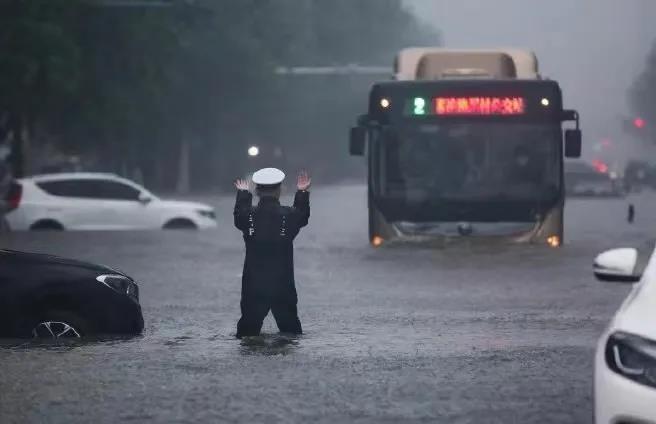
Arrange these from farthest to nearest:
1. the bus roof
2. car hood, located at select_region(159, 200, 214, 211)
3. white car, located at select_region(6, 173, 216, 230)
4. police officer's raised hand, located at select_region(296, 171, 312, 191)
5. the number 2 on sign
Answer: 1. car hood, located at select_region(159, 200, 214, 211)
2. white car, located at select_region(6, 173, 216, 230)
3. the bus roof
4. the number 2 on sign
5. police officer's raised hand, located at select_region(296, 171, 312, 191)

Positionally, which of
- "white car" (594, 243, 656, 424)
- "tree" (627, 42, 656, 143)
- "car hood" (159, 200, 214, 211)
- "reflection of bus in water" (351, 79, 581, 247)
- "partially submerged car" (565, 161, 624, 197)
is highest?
"white car" (594, 243, 656, 424)

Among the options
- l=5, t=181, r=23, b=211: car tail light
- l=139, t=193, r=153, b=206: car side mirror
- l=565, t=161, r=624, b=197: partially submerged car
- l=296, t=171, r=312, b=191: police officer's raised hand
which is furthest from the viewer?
l=565, t=161, r=624, b=197: partially submerged car

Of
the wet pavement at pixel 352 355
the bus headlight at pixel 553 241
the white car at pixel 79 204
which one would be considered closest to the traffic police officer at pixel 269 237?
the wet pavement at pixel 352 355

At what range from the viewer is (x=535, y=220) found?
26484mm

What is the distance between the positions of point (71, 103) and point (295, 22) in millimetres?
50983

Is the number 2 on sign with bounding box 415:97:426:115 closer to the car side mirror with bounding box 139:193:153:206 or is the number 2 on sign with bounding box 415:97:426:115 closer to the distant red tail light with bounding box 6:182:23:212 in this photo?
the car side mirror with bounding box 139:193:153:206

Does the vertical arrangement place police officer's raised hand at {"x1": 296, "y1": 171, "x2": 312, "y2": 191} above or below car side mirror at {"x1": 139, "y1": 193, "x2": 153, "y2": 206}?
above

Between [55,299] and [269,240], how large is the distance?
176cm

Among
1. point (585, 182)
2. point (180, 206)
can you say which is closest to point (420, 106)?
point (180, 206)

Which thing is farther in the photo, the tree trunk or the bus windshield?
the tree trunk

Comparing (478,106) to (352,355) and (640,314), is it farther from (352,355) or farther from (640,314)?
(640,314)

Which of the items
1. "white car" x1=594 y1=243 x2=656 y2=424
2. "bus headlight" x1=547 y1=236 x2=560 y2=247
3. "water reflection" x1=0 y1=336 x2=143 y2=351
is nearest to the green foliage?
"bus headlight" x1=547 y1=236 x2=560 y2=247

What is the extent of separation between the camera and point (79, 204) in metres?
35.2

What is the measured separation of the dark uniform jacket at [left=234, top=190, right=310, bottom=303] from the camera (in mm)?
12938
